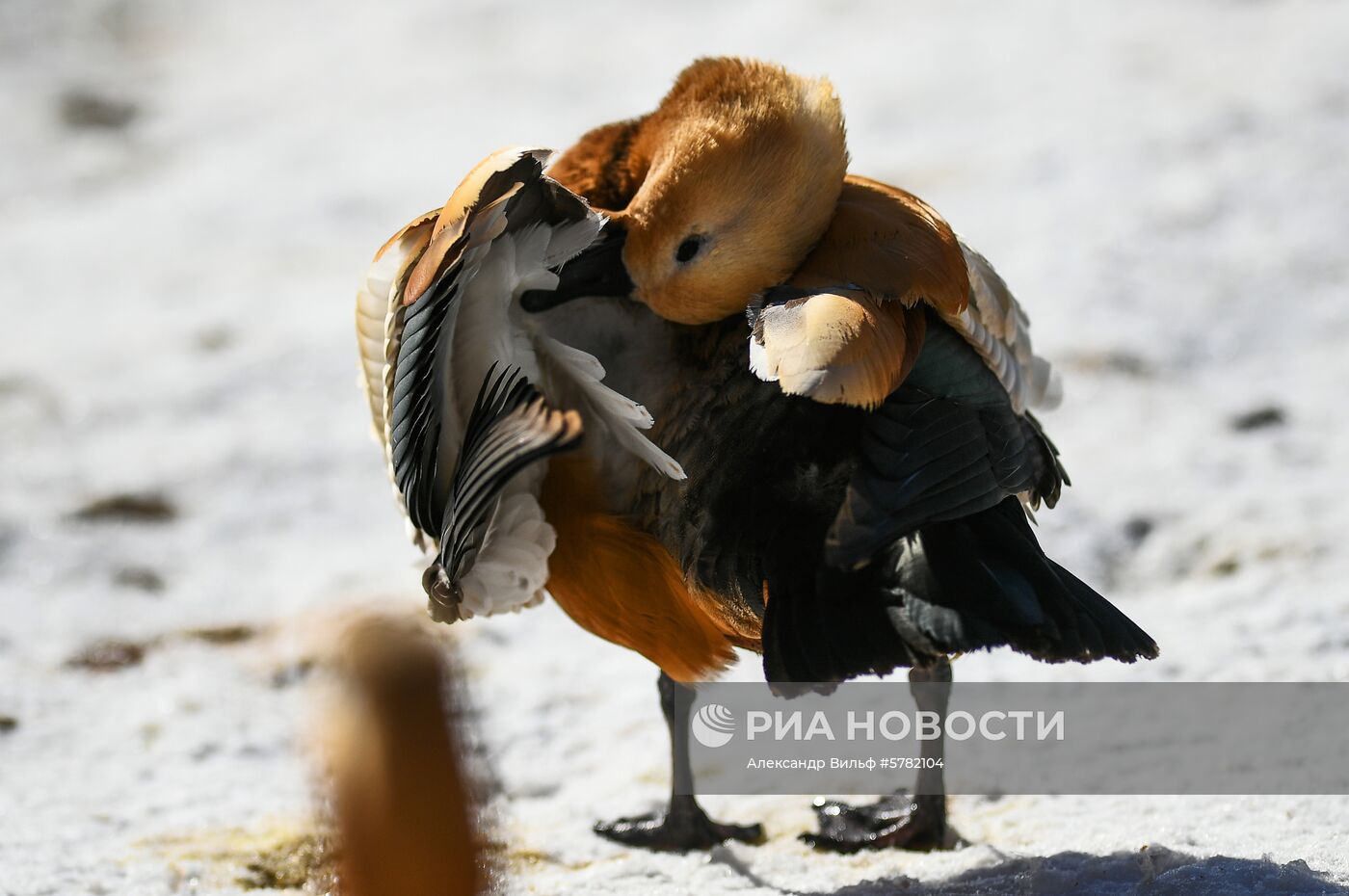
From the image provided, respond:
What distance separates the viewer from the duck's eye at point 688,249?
10.0ft

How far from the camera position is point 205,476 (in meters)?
5.68

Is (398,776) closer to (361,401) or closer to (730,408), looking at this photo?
(730,408)

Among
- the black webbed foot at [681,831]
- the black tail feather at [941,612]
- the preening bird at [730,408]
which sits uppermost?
the preening bird at [730,408]

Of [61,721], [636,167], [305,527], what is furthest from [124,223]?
[636,167]

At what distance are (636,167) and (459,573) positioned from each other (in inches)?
38.7

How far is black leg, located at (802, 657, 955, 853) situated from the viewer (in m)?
3.39

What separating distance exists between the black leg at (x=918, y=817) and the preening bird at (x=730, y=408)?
0.03ft

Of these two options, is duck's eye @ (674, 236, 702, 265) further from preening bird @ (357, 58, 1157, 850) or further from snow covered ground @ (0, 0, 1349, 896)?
snow covered ground @ (0, 0, 1349, 896)

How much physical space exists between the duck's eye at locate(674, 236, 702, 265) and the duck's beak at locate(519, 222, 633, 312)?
0.12m

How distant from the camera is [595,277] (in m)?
3.10

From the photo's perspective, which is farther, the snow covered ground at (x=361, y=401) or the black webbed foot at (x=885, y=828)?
the snow covered ground at (x=361, y=401)

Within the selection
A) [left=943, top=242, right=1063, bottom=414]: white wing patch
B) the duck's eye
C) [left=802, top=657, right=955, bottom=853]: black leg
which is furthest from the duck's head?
[left=802, top=657, right=955, bottom=853]: black leg

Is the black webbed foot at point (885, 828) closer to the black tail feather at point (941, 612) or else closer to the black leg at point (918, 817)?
the black leg at point (918, 817)

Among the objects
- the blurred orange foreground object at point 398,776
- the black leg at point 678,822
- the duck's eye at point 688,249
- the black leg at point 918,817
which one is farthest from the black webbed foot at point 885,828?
the blurred orange foreground object at point 398,776
